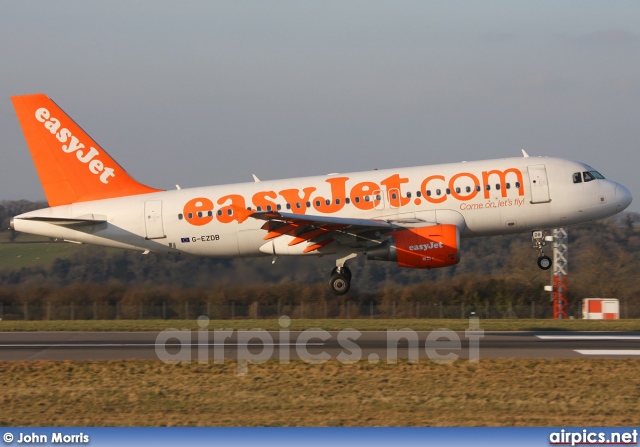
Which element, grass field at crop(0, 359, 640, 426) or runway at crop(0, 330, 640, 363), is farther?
runway at crop(0, 330, 640, 363)

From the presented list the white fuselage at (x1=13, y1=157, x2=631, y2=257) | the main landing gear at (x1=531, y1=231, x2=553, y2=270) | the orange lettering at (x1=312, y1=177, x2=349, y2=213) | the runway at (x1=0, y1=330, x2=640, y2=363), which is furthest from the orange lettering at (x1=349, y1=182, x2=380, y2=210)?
the main landing gear at (x1=531, y1=231, x2=553, y2=270)

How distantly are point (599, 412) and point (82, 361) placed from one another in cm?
1388

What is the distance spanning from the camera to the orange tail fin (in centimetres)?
3597

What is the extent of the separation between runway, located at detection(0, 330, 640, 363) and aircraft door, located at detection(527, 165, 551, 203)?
4.93 metres

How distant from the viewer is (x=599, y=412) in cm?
1895

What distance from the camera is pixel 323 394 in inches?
816

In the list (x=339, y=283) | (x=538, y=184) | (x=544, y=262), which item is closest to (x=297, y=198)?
(x=339, y=283)

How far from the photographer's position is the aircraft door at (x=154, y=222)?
35.0m

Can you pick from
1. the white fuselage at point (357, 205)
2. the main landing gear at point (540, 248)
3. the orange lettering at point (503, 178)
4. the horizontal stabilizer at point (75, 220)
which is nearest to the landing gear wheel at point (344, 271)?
the white fuselage at point (357, 205)

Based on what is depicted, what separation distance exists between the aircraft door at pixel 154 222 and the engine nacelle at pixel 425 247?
341 inches

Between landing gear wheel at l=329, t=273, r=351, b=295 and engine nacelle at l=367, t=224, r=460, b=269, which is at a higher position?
engine nacelle at l=367, t=224, r=460, b=269

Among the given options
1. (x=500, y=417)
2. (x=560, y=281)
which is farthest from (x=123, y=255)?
(x=500, y=417)

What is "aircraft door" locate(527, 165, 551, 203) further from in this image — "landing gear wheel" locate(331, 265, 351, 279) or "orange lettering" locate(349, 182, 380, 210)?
"landing gear wheel" locate(331, 265, 351, 279)

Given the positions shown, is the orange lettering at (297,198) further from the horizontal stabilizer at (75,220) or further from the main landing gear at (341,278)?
the horizontal stabilizer at (75,220)
